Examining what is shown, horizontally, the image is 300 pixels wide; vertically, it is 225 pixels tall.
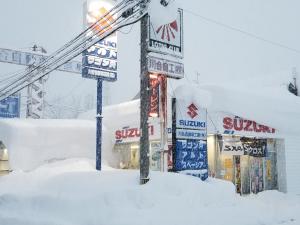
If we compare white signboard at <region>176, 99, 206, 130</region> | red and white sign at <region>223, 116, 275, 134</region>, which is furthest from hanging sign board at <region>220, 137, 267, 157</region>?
white signboard at <region>176, 99, 206, 130</region>

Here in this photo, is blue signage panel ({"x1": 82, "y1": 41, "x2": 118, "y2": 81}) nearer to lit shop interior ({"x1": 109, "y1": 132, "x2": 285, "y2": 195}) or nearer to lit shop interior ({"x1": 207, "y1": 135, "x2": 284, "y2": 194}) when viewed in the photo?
lit shop interior ({"x1": 109, "y1": 132, "x2": 285, "y2": 195})

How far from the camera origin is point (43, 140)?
852 inches

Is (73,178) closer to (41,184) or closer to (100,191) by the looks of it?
(41,184)

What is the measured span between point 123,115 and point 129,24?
12.0 meters

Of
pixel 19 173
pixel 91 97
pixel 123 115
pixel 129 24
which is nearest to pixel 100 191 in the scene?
pixel 129 24

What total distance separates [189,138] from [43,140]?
31.9ft

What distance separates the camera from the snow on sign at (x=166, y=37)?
13.0 metres

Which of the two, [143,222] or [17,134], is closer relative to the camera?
[143,222]

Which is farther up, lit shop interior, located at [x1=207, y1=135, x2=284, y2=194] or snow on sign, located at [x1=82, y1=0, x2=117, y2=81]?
snow on sign, located at [x1=82, y1=0, x2=117, y2=81]

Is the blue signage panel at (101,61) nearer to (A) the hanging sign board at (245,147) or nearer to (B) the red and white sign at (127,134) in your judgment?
(B) the red and white sign at (127,134)

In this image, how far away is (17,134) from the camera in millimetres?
21109

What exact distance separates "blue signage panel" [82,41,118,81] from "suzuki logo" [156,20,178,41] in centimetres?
551

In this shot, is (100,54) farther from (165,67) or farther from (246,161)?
(246,161)

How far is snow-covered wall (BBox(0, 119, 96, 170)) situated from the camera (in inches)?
826
